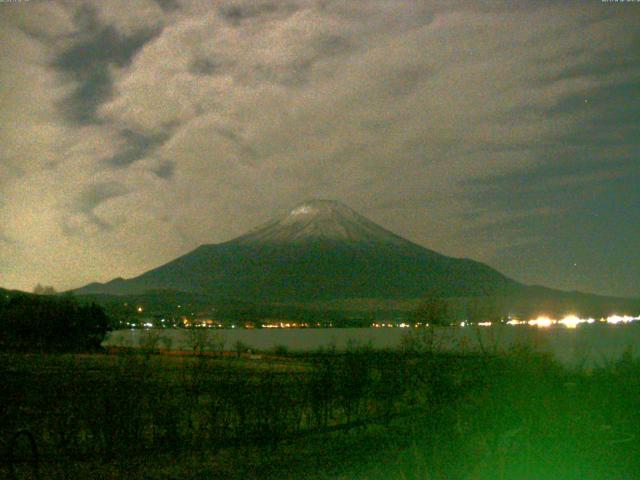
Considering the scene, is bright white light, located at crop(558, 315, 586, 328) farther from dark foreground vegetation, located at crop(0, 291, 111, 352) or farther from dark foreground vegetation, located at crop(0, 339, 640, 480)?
dark foreground vegetation, located at crop(0, 339, 640, 480)

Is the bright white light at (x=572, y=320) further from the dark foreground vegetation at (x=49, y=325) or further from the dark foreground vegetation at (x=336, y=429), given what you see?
the dark foreground vegetation at (x=336, y=429)

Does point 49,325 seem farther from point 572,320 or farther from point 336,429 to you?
point 572,320

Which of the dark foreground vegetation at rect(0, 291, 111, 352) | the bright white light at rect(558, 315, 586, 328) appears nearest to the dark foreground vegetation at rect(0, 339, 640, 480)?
the dark foreground vegetation at rect(0, 291, 111, 352)

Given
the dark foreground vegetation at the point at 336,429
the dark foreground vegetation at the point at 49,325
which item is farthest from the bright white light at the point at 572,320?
the dark foreground vegetation at the point at 336,429

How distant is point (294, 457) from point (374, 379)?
15.2 feet

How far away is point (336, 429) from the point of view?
43.7ft

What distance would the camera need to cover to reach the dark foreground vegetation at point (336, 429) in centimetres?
952

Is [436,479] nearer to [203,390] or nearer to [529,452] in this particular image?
[529,452]

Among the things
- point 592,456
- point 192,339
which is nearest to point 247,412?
point 592,456

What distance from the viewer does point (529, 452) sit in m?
9.50

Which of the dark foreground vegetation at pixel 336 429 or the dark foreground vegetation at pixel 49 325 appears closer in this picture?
the dark foreground vegetation at pixel 336 429

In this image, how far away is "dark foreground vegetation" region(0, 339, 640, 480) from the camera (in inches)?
375

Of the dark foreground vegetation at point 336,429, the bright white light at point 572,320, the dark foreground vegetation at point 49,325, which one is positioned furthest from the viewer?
the bright white light at point 572,320

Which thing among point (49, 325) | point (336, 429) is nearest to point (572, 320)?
point (49, 325)
